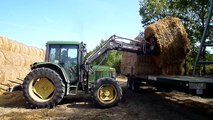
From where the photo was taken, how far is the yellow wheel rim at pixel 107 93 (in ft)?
34.7

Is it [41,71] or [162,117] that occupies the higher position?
[41,71]

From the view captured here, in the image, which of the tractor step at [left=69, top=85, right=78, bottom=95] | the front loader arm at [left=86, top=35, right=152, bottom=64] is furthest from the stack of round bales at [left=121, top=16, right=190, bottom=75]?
the tractor step at [left=69, top=85, right=78, bottom=95]

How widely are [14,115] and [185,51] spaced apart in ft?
24.1

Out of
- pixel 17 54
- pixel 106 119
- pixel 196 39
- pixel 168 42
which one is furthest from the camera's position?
pixel 17 54

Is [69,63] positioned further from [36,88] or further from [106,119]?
[106,119]

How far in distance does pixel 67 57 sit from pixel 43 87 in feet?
4.54

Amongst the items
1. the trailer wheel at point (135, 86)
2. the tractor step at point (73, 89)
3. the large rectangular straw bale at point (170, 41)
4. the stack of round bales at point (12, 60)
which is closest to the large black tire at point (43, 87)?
the tractor step at point (73, 89)

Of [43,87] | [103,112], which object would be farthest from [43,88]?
[103,112]

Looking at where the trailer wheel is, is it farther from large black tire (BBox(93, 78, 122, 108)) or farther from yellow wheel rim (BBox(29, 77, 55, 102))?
yellow wheel rim (BBox(29, 77, 55, 102))

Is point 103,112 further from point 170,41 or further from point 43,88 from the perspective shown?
point 170,41

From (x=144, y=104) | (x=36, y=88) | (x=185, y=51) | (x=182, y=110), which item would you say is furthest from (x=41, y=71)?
(x=185, y=51)

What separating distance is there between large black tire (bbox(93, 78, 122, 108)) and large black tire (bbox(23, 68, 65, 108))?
3.88 ft

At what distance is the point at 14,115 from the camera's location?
881 centimetres

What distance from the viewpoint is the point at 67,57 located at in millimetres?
11164
